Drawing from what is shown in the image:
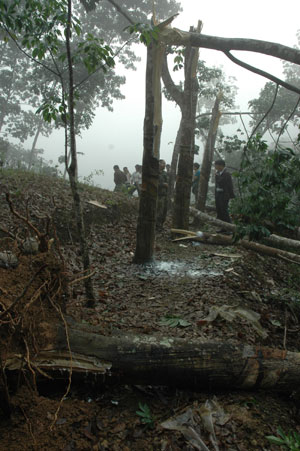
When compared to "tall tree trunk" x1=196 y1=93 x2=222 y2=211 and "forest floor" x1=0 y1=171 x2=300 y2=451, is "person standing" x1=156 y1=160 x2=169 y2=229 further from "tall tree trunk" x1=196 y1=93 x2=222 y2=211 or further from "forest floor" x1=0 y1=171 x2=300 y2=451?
"tall tree trunk" x1=196 y1=93 x2=222 y2=211

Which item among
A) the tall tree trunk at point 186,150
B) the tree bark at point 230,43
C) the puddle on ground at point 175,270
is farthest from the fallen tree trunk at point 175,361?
the tall tree trunk at point 186,150

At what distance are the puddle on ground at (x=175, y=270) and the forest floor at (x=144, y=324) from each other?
0.03m

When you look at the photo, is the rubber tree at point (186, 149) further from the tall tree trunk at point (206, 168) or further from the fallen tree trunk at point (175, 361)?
the fallen tree trunk at point (175, 361)

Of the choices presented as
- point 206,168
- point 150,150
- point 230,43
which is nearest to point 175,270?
point 150,150

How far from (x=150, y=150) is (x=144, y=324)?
3367mm

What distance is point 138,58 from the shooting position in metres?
27.0

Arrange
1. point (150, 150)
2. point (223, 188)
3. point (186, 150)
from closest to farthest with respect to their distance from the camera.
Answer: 1. point (150, 150)
2. point (186, 150)
3. point (223, 188)

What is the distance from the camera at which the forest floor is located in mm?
2375

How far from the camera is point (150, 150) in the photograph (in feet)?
19.2

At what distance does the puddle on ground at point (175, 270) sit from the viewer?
235 inches

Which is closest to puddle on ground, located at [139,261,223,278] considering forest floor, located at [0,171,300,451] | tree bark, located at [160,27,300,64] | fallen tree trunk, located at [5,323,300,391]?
forest floor, located at [0,171,300,451]

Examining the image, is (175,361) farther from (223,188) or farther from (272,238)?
(223,188)

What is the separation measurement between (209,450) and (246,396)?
76cm

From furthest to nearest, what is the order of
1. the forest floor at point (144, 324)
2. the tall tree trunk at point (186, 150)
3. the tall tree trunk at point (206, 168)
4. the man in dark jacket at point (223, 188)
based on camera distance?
the tall tree trunk at point (206, 168) → the man in dark jacket at point (223, 188) → the tall tree trunk at point (186, 150) → the forest floor at point (144, 324)
